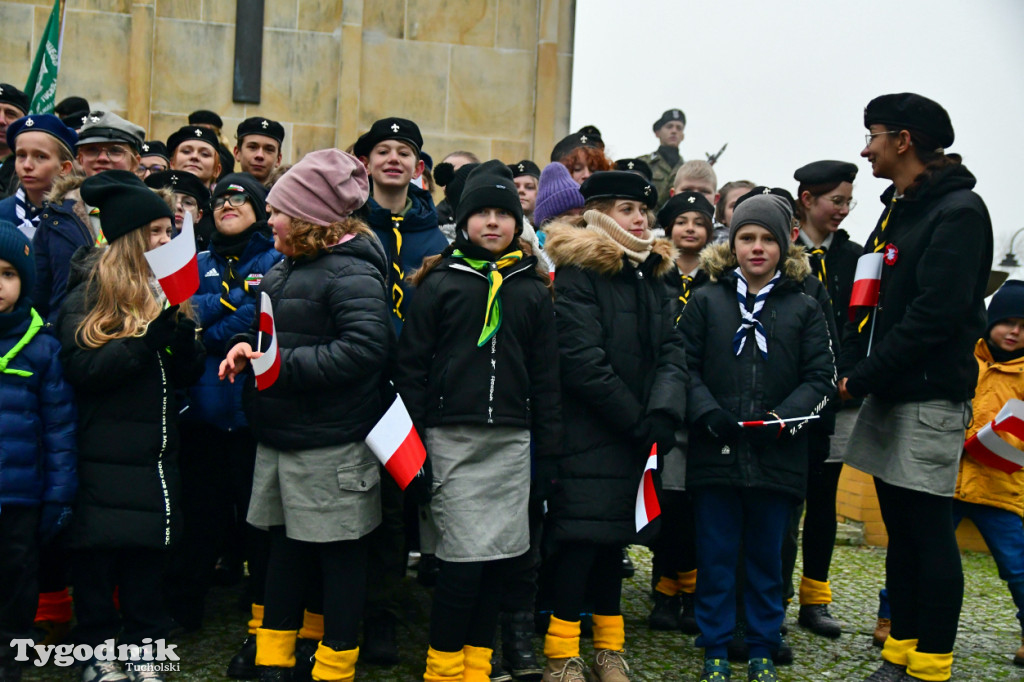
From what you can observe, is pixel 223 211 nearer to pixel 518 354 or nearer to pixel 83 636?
pixel 518 354

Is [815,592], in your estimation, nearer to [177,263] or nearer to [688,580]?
[688,580]

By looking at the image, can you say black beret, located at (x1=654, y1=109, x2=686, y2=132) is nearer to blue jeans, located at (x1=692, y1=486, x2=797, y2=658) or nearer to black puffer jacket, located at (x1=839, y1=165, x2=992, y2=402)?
black puffer jacket, located at (x1=839, y1=165, x2=992, y2=402)

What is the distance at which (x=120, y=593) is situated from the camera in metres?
4.17

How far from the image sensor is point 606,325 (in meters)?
4.46

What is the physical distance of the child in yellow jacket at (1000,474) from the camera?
5.27 meters

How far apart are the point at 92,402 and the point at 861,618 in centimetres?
413

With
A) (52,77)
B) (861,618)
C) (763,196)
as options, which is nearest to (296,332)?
(763,196)

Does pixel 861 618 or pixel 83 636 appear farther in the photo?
pixel 861 618

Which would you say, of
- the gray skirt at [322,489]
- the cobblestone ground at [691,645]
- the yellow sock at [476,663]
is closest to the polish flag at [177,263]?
the gray skirt at [322,489]

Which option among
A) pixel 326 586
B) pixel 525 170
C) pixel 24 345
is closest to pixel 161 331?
pixel 24 345

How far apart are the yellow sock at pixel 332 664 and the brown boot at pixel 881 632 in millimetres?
2722

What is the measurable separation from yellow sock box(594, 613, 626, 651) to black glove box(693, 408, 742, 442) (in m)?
0.91

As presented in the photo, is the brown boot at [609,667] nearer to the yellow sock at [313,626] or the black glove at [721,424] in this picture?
the black glove at [721,424]

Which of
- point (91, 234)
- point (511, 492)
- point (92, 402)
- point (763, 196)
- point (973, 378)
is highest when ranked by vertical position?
point (763, 196)
